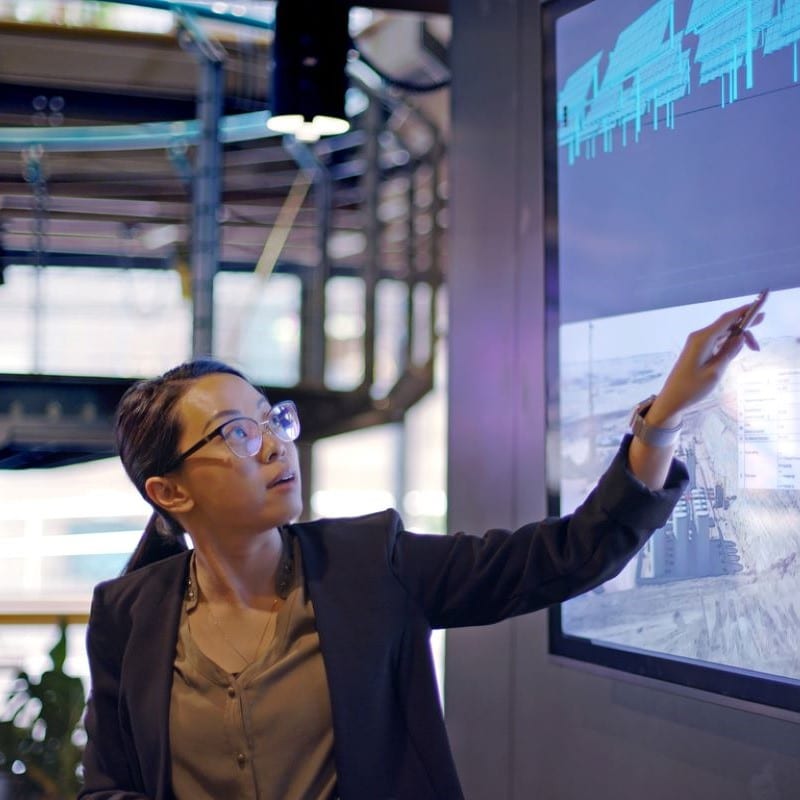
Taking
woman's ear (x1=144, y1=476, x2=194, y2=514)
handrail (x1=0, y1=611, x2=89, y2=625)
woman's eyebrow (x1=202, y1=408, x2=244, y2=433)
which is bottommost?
handrail (x1=0, y1=611, x2=89, y2=625)

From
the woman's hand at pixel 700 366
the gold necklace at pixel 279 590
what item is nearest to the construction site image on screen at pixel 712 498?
the woman's hand at pixel 700 366

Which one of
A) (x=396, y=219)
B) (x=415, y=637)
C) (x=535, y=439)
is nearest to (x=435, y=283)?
(x=396, y=219)

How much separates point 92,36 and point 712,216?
12.8 feet

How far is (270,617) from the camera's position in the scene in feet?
5.59

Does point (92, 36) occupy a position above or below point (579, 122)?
above

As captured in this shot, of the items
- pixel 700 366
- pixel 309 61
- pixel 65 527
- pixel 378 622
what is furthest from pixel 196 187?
pixel 700 366

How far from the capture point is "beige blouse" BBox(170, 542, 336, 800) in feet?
5.31

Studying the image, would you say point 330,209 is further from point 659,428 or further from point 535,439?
point 659,428

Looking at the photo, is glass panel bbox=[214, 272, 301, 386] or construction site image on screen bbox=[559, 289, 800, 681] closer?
→ construction site image on screen bbox=[559, 289, 800, 681]

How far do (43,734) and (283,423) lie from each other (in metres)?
2.33

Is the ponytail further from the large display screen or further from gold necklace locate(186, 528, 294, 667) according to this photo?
the large display screen

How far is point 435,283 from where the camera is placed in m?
5.23

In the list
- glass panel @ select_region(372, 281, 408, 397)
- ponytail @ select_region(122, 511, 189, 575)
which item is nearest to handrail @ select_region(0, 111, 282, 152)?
glass panel @ select_region(372, 281, 408, 397)

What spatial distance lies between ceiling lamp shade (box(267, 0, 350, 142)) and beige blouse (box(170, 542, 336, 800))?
188 cm
